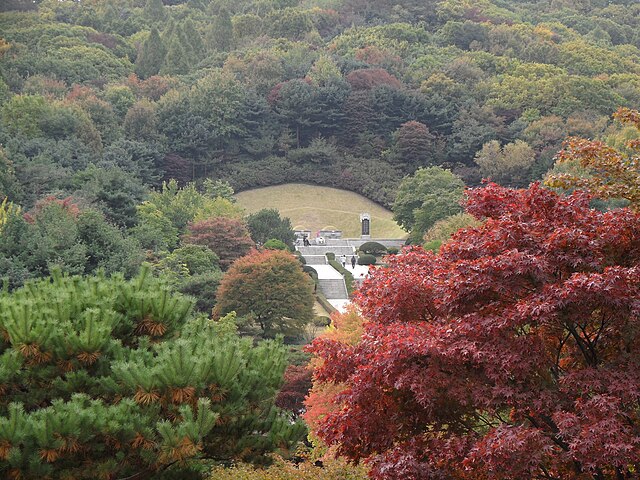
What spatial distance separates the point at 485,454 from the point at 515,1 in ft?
364

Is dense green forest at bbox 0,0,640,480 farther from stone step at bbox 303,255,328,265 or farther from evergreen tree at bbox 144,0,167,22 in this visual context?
evergreen tree at bbox 144,0,167,22

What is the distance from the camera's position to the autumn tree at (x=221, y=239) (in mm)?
37750

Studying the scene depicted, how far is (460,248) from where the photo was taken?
919 centimetres

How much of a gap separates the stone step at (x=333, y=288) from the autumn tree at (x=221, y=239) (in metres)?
4.13

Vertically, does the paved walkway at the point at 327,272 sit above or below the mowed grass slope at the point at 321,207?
above

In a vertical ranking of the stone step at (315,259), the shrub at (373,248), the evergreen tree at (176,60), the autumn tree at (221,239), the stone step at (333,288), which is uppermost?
the autumn tree at (221,239)

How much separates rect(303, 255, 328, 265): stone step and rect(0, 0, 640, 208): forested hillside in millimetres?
9123

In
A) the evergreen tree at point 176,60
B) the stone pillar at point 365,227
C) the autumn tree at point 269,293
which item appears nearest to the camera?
the autumn tree at point 269,293

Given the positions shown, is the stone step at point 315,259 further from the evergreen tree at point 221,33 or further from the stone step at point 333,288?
the evergreen tree at point 221,33

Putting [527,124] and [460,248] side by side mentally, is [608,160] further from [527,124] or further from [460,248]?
Result: [527,124]

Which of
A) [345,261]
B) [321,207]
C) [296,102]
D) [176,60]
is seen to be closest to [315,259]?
[345,261]

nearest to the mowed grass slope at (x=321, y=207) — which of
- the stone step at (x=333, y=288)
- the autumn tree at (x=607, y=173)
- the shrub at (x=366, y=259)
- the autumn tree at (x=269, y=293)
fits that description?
the shrub at (x=366, y=259)

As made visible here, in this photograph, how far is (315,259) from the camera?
4806 centimetres

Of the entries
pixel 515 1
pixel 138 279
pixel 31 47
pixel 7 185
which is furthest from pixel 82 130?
Result: pixel 515 1
